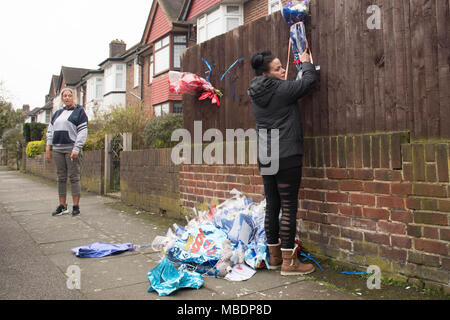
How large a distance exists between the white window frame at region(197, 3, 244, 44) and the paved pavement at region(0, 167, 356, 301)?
35.7ft

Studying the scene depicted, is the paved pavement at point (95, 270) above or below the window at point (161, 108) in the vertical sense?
below

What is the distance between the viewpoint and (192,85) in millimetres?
4719

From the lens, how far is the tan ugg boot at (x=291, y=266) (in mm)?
3068

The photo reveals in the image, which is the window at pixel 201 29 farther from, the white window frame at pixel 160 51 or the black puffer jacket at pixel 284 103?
the black puffer jacket at pixel 284 103

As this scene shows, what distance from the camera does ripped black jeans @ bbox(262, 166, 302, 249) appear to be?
10.1ft

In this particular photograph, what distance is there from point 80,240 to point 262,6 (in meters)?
11.9

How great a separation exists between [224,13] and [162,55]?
651 cm

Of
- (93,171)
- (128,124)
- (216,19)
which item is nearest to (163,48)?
(216,19)

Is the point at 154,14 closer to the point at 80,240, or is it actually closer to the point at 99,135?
the point at 99,135

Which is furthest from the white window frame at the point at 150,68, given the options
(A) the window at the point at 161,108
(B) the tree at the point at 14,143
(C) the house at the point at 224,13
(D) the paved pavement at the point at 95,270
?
(D) the paved pavement at the point at 95,270

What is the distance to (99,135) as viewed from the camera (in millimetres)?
11953

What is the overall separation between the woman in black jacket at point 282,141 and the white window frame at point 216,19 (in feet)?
39.2

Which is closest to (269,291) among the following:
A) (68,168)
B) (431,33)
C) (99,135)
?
(431,33)

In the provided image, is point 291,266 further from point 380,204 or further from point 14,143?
point 14,143
